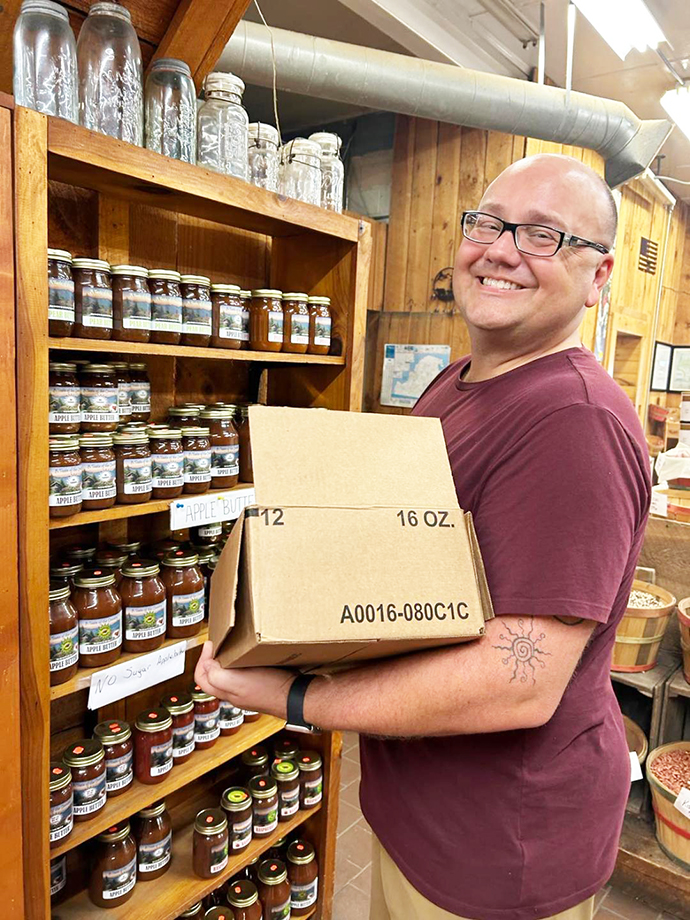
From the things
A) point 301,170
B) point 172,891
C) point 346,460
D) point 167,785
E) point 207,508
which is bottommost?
point 172,891

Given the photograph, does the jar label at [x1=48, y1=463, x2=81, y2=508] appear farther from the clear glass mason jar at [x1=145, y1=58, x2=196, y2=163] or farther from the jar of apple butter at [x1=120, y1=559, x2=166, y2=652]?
the clear glass mason jar at [x1=145, y1=58, x2=196, y2=163]

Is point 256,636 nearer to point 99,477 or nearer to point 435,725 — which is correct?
point 435,725

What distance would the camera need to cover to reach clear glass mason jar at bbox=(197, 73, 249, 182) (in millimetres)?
1655

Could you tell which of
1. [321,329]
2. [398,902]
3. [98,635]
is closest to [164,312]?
[321,329]

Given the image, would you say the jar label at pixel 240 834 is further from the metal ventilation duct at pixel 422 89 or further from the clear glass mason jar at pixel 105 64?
the metal ventilation duct at pixel 422 89

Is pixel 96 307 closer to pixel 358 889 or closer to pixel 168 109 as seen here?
pixel 168 109

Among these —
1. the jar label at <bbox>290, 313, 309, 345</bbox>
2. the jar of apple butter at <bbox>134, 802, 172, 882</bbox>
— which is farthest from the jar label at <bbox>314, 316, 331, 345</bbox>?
the jar of apple butter at <bbox>134, 802, 172, 882</bbox>

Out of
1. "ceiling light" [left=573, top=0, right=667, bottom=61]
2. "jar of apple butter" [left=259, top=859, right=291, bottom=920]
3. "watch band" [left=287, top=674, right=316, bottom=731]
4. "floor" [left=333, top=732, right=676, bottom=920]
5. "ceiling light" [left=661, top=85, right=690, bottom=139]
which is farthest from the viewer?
"ceiling light" [left=661, top=85, right=690, bottom=139]

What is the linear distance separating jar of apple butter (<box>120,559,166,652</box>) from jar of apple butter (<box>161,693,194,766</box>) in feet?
0.90

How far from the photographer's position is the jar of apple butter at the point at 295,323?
1862mm

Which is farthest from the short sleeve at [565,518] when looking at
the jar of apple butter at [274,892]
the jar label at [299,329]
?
the jar of apple butter at [274,892]

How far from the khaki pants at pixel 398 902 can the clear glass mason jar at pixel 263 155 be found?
1.61 meters

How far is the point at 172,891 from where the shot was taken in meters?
1.76

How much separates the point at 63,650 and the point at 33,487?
0.39 metres
